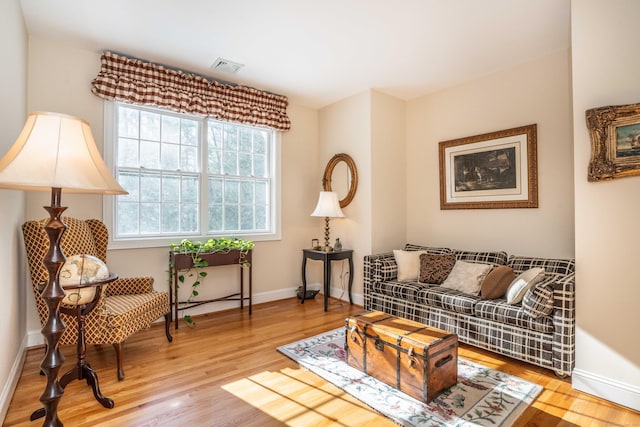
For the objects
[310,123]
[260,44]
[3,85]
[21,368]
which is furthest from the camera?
[310,123]

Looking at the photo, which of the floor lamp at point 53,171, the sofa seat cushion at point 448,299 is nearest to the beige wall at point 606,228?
the sofa seat cushion at point 448,299

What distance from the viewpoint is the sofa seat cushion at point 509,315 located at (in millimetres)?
2425

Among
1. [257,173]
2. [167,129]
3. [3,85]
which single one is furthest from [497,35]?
[3,85]

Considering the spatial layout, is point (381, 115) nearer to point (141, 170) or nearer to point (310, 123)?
point (310, 123)

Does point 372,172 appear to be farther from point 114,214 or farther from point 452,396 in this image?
point 114,214

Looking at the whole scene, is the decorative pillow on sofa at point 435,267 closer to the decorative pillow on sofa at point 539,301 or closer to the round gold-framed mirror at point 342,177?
the decorative pillow on sofa at point 539,301

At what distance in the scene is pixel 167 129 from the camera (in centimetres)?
369

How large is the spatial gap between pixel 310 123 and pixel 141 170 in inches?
92.8

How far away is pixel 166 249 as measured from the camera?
360 cm

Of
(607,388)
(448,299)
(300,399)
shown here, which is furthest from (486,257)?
(300,399)

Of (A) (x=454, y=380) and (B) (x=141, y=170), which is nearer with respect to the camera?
(A) (x=454, y=380)

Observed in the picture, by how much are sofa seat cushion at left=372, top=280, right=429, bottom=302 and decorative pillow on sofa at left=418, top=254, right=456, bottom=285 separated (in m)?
0.09

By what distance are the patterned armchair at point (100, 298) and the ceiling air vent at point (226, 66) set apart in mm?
1936

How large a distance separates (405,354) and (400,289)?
4.56 feet
